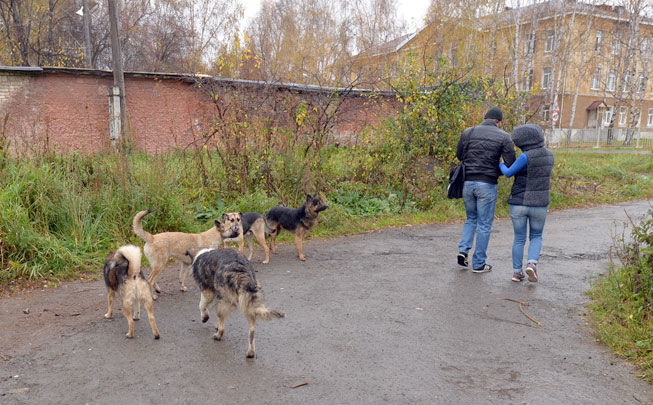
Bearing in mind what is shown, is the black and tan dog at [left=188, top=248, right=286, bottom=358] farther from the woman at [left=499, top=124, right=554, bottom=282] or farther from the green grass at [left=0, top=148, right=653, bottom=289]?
the woman at [left=499, top=124, right=554, bottom=282]

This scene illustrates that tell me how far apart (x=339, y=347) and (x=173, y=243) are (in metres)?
2.92

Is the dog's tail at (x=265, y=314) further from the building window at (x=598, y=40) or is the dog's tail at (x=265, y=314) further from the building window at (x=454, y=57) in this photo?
the building window at (x=598, y=40)

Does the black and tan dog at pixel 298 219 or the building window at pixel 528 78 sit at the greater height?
the building window at pixel 528 78

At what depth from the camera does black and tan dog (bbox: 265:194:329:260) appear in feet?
25.3

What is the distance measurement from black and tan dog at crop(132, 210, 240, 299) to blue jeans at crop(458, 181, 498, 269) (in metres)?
3.50

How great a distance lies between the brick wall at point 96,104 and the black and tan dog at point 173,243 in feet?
19.8

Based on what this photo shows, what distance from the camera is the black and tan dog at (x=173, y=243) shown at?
587 cm

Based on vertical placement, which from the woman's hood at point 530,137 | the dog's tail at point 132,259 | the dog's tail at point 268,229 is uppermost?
the woman's hood at point 530,137

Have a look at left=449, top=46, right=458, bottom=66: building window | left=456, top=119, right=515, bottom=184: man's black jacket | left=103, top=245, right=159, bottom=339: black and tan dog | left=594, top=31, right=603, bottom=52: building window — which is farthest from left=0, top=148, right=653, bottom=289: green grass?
left=594, top=31, right=603, bottom=52: building window

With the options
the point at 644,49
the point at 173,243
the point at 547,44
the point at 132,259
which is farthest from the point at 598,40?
the point at 132,259

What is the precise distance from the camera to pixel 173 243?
20.2ft

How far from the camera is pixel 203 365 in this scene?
4062 millimetres

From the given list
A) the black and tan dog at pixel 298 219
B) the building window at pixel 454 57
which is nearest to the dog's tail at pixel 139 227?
the black and tan dog at pixel 298 219

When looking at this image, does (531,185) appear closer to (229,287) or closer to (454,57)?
(229,287)
